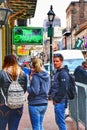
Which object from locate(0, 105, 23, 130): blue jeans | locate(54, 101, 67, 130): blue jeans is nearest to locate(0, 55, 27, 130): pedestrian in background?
locate(0, 105, 23, 130): blue jeans

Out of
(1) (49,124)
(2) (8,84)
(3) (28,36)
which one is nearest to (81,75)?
(1) (49,124)

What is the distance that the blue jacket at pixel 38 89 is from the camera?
8211 mm

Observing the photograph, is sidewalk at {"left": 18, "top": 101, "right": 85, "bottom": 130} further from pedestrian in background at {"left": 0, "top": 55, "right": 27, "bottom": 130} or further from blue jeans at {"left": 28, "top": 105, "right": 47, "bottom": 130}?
pedestrian in background at {"left": 0, "top": 55, "right": 27, "bottom": 130}

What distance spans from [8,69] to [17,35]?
17.7 metres

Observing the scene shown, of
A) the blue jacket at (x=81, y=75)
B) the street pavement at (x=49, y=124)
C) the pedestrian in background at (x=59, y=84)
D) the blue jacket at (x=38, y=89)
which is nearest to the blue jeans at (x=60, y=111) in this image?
the pedestrian in background at (x=59, y=84)

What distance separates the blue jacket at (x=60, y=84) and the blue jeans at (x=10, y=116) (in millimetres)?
1308

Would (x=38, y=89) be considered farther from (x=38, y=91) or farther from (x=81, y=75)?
(x=81, y=75)

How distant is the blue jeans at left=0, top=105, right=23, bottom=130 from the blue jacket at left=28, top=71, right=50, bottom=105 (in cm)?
74

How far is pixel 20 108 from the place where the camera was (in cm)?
750

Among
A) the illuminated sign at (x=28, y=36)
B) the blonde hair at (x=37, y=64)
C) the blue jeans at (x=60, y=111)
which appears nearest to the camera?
the blonde hair at (x=37, y=64)

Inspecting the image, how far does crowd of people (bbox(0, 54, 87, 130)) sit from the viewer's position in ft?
24.4

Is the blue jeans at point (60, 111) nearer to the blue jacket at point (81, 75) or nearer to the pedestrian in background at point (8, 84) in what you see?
the pedestrian in background at point (8, 84)

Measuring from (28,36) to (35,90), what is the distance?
16.8m

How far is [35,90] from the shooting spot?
8.19 meters
